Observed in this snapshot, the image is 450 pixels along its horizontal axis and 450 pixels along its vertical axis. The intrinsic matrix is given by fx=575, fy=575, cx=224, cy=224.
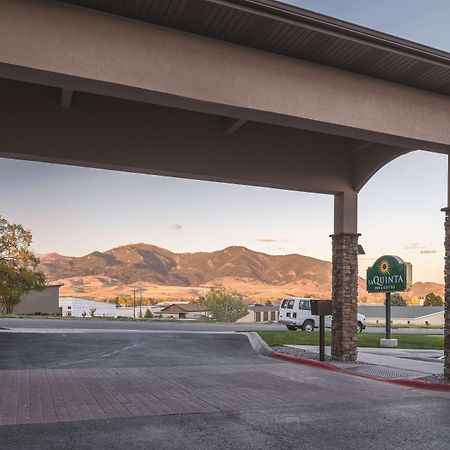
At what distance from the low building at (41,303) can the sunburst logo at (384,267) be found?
6989 cm

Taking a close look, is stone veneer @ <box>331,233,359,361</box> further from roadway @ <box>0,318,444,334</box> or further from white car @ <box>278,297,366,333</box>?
white car @ <box>278,297,366,333</box>

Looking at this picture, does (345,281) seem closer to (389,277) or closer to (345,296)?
(345,296)

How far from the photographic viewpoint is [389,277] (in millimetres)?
23156

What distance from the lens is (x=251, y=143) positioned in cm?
1529

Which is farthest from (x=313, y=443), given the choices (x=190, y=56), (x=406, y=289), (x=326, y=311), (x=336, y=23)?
(x=406, y=289)

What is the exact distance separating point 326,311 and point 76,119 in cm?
833

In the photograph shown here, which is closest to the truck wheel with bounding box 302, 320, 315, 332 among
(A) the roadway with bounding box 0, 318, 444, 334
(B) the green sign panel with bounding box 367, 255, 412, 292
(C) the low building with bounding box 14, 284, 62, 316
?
(A) the roadway with bounding box 0, 318, 444, 334

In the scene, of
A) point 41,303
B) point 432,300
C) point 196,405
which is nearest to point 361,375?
point 196,405

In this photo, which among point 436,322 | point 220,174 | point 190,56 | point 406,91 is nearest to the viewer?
point 190,56

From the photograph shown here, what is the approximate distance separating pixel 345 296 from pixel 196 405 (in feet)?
25.0

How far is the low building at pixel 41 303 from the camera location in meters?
A: 86.5

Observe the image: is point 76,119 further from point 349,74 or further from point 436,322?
point 436,322

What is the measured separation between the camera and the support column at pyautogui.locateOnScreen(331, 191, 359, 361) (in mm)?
16094

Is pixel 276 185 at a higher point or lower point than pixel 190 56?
lower
